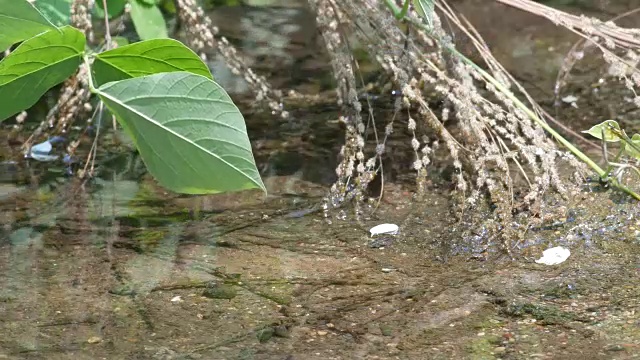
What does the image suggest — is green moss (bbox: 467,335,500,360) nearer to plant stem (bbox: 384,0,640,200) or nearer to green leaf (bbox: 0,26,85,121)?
plant stem (bbox: 384,0,640,200)

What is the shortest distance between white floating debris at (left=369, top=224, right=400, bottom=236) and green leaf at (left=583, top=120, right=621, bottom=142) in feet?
1.23

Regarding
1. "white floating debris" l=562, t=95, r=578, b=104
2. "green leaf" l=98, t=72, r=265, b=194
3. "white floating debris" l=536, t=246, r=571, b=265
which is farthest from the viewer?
"white floating debris" l=562, t=95, r=578, b=104

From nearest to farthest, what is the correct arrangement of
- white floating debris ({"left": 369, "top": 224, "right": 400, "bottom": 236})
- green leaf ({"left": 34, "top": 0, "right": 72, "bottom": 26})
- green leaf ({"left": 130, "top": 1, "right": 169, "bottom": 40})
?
white floating debris ({"left": 369, "top": 224, "right": 400, "bottom": 236}) < green leaf ({"left": 34, "top": 0, "right": 72, "bottom": 26}) < green leaf ({"left": 130, "top": 1, "right": 169, "bottom": 40})

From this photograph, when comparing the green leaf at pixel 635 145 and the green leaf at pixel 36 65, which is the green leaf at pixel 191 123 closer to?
the green leaf at pixel 36 65

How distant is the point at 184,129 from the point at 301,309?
0.37 metres

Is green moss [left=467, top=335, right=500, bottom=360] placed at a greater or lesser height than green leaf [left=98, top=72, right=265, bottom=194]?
lesser

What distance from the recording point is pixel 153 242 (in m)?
1.64

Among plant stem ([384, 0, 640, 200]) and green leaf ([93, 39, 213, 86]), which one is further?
plant stem ([384, 0, 640, 200])

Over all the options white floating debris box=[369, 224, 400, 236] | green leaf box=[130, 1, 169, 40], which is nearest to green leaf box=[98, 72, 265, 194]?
white floating debris box=[369, 224, 400, 236]

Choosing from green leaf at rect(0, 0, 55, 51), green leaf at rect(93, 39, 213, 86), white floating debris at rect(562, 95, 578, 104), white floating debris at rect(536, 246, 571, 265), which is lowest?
white floating debris at rect(536, 246, 571, 265)

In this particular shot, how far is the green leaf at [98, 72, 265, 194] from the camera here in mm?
1122

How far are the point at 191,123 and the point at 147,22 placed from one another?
3.18 feet

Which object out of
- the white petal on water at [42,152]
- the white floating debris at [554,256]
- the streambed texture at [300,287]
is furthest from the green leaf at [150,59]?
the white petal on water at [42,152]

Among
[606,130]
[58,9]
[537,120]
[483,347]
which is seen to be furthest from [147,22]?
[483,347]
